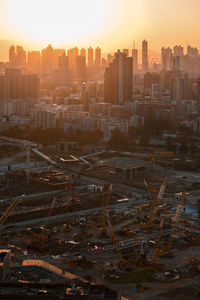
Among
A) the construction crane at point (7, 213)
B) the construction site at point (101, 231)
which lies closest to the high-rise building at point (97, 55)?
the construction site at point (101, 231)

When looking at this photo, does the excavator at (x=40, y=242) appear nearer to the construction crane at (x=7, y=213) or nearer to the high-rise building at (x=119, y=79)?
the construction crane at (x=7, y=213)

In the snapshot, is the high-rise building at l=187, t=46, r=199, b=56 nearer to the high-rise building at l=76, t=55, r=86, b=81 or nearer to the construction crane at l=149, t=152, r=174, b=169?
the high-rise building at l=76, t=55, r=86, b=81

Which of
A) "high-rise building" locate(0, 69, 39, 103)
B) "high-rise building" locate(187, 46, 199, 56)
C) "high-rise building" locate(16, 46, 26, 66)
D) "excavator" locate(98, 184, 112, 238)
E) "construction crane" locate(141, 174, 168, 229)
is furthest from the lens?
"high-rise building" locate(187, 46, 199, 56)

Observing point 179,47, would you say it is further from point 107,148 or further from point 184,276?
point 184,276

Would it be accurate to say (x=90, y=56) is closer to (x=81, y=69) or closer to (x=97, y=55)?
(x=97, y=55)

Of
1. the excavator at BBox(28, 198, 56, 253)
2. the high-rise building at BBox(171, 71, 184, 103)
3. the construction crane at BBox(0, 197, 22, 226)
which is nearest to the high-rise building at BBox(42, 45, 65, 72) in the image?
the high-rise building at BBox(171, 71, 184, 103)

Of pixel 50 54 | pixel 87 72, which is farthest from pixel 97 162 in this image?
pixel 50 54
